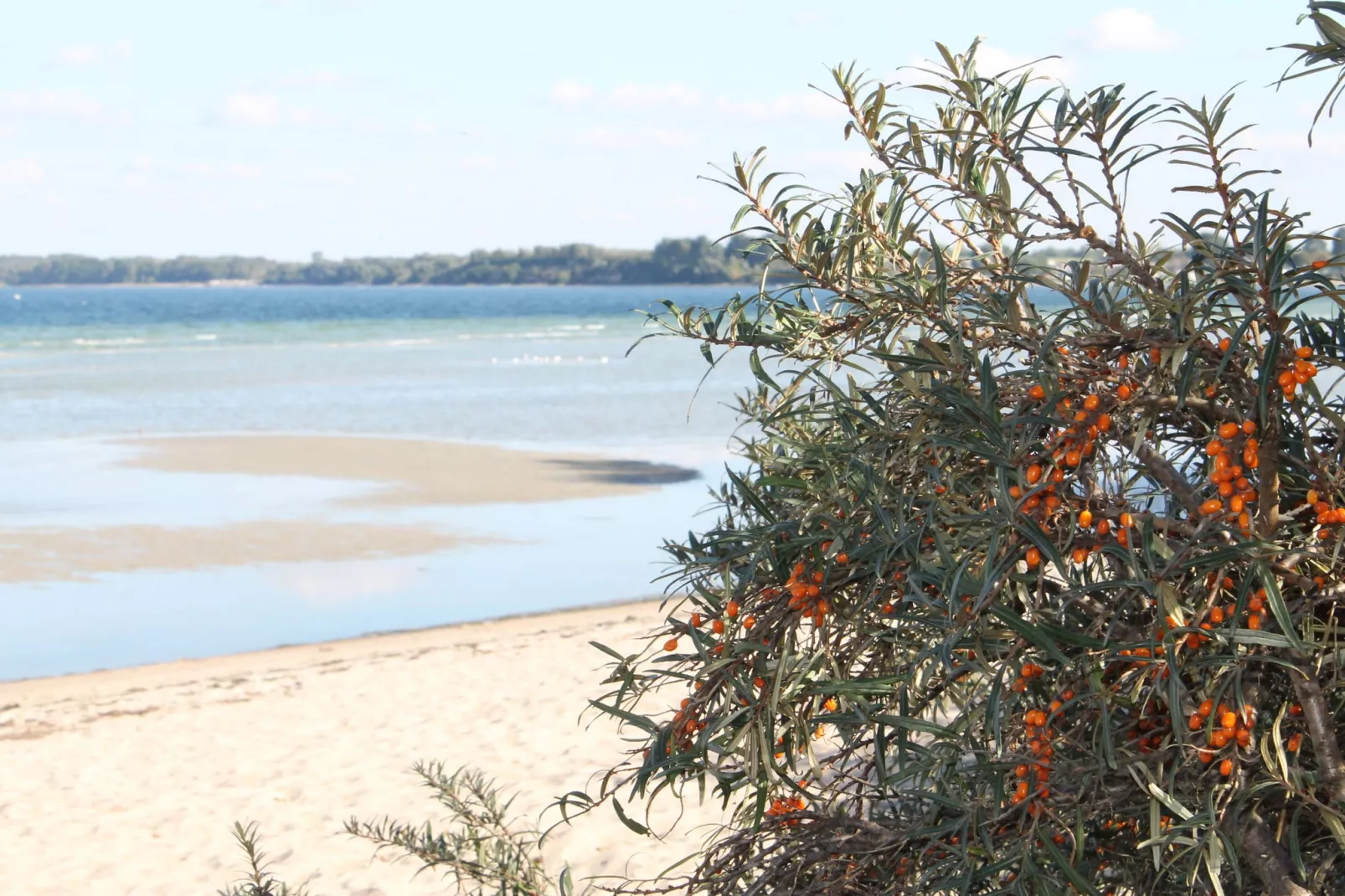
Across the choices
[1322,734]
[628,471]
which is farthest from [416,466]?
[1322,734]

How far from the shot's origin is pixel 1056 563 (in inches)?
53.9

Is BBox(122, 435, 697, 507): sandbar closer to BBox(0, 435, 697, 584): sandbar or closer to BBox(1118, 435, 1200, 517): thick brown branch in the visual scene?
BBox(0, 435, 697, 584): sandbar

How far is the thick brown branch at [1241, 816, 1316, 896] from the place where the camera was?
154 centimetres

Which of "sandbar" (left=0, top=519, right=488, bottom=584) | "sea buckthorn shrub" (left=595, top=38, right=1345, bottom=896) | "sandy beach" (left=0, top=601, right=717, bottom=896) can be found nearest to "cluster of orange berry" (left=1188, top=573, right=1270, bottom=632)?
"sea buckthorn shrub" (left=595, top=38, right=1345, bottom=896)

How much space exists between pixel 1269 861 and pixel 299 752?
6542mm

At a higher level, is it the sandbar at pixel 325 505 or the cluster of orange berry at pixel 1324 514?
the cluster of orange berry at pixel 1324 514

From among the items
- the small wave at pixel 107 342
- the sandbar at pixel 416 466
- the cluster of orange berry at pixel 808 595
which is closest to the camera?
the cluster of orange berry at pixel 808 595

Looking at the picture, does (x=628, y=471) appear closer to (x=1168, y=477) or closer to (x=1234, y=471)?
(x=1168, y=477)

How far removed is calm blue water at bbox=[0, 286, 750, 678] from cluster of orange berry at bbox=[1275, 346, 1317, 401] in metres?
0.65

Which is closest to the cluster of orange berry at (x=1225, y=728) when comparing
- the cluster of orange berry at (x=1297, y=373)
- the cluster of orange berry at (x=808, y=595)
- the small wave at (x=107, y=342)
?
the cluster of orange berry at (x=1297, y=373)

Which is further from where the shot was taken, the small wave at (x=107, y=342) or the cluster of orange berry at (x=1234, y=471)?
the small wave at (x=107, y=342)

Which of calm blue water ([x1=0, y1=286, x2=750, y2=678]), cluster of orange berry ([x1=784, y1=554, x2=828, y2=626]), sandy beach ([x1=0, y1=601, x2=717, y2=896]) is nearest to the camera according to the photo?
cluster of orange berry ([x1=784, y1=554, x2=828, y2=626])

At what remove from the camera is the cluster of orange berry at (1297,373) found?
4.39 ft

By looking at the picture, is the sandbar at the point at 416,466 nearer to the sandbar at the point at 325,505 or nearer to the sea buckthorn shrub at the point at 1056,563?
the sandbar at the point at 325,505
